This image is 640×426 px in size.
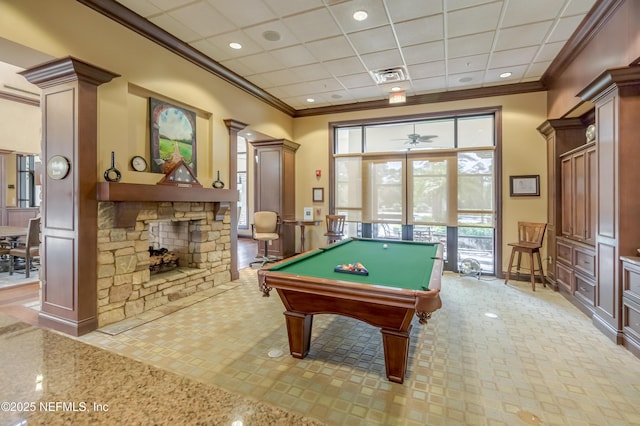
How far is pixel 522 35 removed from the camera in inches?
152

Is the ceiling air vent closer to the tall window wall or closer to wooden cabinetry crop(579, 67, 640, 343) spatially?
the tall window wall

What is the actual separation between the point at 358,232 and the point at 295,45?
3840 mm

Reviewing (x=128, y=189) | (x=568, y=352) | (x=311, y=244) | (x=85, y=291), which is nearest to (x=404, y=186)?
(x=311, y=244)

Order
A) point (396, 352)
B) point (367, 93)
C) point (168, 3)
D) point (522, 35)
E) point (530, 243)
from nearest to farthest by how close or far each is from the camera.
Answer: point (396, 352), point (168, 3), point (522, 35), point (530, 243), point (367, 93)

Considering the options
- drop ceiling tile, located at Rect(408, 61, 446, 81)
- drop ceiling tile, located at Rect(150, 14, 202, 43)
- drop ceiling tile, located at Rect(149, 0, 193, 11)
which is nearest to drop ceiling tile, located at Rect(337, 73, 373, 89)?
drop ceiling tile, located at Rect(408, 61, 446, 81)

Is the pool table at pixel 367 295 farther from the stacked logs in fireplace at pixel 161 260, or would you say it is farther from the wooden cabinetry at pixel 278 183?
the wooden cabinetry at pixel 278 183

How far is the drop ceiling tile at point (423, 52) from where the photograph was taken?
412 centimetres

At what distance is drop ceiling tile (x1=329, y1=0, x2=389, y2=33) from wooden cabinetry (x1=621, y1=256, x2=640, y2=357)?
3491 millimetres

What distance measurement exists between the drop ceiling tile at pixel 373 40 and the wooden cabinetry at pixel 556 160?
2.86 metres

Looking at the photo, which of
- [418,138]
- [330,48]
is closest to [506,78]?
[418,138]

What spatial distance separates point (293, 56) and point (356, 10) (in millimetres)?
1335

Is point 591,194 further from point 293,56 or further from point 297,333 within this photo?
point 293,56

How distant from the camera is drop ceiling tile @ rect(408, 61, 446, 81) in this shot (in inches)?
184

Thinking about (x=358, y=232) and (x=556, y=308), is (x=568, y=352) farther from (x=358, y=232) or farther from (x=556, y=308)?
(x=358, y=232)
